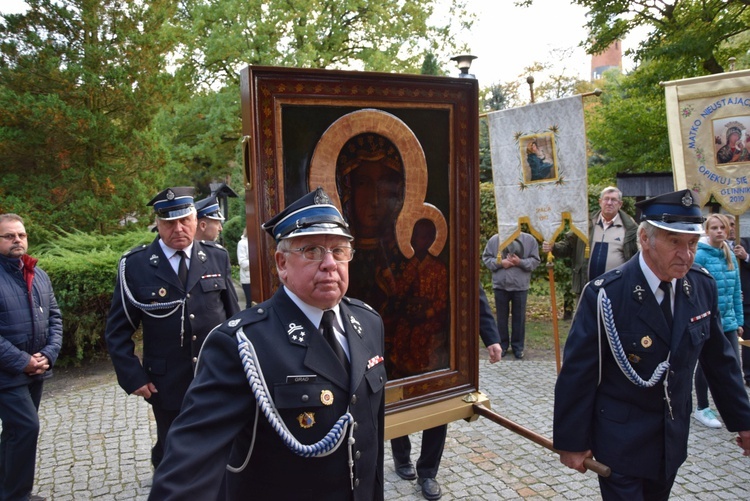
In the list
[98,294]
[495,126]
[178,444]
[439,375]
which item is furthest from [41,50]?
[178,444]

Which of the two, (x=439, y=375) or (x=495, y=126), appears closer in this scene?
(x=439, y=375)

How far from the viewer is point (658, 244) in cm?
288

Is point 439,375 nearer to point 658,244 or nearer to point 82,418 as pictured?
point 658,244

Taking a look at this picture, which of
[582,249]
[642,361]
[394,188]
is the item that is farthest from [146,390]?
[582,249]

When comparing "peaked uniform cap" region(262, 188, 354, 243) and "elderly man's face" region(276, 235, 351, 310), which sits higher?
"peaked uniform cap" region(262, 188, 354, 243)

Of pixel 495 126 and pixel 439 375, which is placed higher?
pixel 495 126

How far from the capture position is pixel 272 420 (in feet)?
6.31

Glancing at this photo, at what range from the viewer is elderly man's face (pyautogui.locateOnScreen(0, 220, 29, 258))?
4.29m

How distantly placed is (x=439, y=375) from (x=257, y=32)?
18.7 metres

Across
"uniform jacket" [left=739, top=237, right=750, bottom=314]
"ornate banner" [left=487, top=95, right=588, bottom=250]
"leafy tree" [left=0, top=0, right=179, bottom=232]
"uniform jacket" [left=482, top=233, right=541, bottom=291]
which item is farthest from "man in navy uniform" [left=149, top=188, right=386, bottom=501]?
"leafy tree" [left=0, top=0, right=179, bottom=232]

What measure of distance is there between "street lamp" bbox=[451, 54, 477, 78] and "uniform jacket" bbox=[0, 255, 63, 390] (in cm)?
351

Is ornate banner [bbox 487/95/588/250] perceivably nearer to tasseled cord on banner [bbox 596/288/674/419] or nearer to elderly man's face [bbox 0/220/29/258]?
tasseled cord on banner [bbox 596/288/674/419]

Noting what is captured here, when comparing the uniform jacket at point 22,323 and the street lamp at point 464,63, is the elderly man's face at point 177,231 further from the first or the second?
the street lamp at point 464,63

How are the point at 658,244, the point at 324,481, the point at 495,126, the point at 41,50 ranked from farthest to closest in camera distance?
1. the point at 41,50
2. the point at 495,126
3. the point at 658,244
4. the point at 324,481
